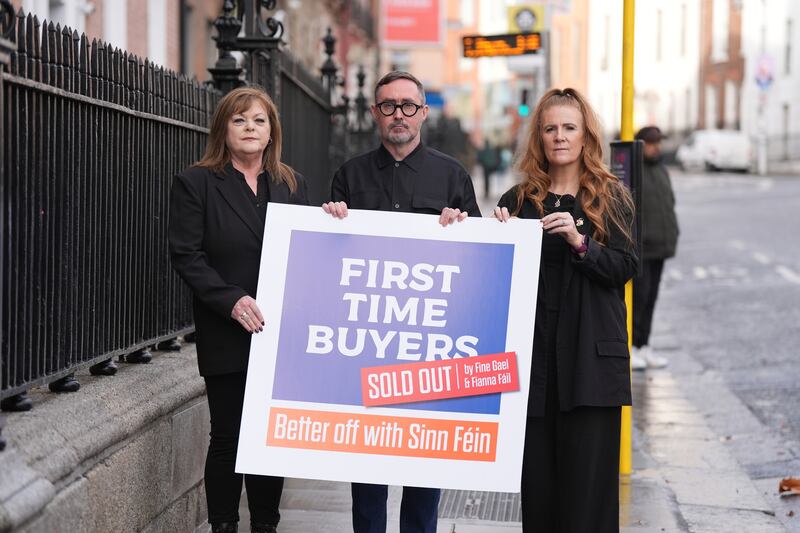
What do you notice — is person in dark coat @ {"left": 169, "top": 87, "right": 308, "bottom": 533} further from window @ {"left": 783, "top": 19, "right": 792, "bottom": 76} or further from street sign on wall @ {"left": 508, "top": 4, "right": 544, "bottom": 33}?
window @ {"left": 783, "top": 19, "right": 792, "bottom": 76}

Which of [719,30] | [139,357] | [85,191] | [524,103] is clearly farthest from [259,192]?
[719,30]

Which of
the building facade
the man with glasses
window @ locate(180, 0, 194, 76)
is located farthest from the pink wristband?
the building facade

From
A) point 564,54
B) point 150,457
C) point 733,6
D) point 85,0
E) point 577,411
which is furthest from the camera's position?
point 564,54

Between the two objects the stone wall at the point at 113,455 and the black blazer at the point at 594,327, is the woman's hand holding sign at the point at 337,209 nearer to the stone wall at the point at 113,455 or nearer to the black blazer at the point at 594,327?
the black blazer at the point at 594,327

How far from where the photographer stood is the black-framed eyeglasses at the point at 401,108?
4809 mm

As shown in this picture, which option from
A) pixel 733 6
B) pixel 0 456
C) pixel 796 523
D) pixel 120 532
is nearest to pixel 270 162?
pixel 120 532

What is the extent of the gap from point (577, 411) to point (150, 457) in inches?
62.8

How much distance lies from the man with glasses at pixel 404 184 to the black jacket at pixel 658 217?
614 cm

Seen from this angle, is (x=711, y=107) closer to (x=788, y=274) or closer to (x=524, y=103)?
(x=524, y=103)

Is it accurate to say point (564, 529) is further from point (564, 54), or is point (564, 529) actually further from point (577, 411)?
point (564, 54)

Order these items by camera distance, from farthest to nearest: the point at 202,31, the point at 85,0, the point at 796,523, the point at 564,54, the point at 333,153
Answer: the point at 564,54, the point at 202,31, the point at 85,0, the point at 333,153, the point at 796,523

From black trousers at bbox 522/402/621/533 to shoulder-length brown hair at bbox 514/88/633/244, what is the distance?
2.11 feet

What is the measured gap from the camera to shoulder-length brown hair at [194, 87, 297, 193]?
4.82 meters

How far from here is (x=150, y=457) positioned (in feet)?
16.1
